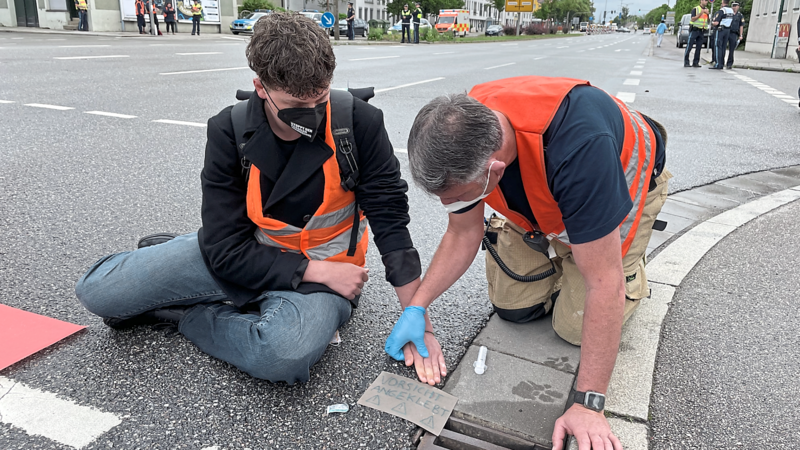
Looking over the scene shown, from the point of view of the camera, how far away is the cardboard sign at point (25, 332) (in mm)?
2119

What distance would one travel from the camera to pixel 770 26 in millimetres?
26469

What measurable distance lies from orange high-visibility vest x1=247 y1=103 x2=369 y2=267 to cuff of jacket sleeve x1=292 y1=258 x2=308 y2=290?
0.10 metres

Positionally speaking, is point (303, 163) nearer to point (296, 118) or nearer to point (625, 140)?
point (296, 118)

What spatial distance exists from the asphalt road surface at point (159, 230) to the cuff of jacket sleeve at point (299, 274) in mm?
338

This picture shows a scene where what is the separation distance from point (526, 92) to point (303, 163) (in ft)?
2.66

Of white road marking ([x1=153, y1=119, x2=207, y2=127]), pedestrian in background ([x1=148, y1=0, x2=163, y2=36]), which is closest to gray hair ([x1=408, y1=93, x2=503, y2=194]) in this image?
white road marking ([x1=153, y1=119, x2=207, y2=127])

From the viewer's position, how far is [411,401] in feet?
6.57

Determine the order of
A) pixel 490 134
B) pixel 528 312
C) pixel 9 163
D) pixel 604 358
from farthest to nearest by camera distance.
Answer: pixel 9 163
pixel 528 312
pixel 604 358
pixel 490 134

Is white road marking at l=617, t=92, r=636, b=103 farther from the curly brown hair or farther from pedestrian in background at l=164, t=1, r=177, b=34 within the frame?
pedestrian in background at l=164, t=1, r=177, b=34

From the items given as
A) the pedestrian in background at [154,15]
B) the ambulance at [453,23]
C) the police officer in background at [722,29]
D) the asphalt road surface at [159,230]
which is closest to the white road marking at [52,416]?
the asphalt road surface at [159,230]

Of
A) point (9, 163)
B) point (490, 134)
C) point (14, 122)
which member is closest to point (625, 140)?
point (490, 134)

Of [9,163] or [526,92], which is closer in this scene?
[526,92]

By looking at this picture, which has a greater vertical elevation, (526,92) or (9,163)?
(526,92)

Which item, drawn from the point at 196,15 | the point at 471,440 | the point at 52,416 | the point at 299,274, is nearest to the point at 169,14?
the point at 196,15
